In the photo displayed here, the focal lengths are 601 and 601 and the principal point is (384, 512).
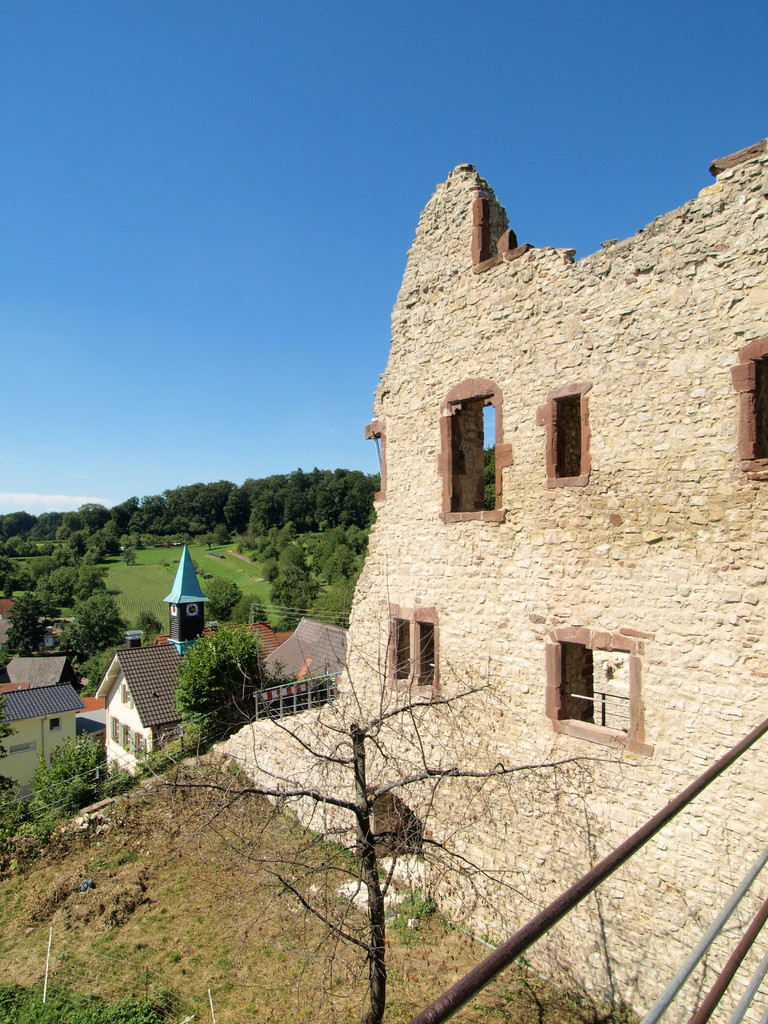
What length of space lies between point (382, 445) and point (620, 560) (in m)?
4.61

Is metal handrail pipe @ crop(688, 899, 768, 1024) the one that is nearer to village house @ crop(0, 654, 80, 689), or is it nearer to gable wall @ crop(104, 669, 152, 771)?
gable wall @ crop(104, 669, 152, 771)

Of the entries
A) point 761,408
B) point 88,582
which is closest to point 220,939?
point 761,408

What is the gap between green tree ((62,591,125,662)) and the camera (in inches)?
2591

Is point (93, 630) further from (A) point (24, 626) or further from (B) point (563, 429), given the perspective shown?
(B) point (563, 429)

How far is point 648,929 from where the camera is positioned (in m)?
6.95

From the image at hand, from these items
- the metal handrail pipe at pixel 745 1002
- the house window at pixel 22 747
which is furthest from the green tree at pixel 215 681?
the house window at pixel 22 747

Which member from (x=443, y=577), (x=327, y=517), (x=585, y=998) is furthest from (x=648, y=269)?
(x=327, y=517)

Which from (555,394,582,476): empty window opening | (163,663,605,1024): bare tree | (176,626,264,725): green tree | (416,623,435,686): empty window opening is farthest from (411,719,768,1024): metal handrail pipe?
(176,626,264,725): green tree

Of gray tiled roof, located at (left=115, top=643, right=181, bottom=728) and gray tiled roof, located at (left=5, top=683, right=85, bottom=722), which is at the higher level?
gray tiled roof, located at (left=115, top=643, right=181, bottom=728)

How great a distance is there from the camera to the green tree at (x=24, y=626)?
69312mm

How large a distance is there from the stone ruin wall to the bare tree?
0.27 feet

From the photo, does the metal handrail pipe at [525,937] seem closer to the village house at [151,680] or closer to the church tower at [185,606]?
the village house at [151,680]

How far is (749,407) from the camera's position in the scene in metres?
6.52

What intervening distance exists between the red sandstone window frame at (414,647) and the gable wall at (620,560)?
23 cm
